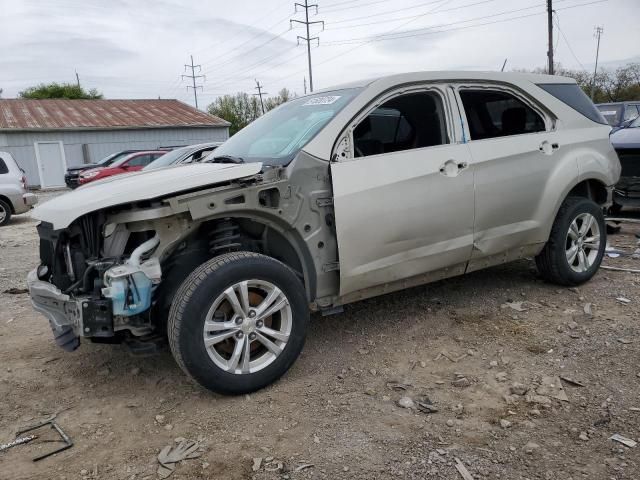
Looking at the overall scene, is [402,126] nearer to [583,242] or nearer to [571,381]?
[571,381]

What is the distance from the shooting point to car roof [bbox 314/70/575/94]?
12.3 ft

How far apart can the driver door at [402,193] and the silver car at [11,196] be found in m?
10.8

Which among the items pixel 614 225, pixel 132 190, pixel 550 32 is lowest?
pixel 614 225

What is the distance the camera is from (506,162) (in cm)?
412

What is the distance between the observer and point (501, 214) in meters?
4.12

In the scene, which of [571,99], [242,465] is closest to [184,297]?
[242,465]

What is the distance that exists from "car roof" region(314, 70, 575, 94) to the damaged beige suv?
0.01 meters

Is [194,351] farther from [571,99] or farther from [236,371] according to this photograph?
[571,99]

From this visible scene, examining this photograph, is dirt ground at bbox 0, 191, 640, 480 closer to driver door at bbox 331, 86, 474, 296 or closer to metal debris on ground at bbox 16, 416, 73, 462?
metal debris on ground at bbox 16, 416, 73, 462

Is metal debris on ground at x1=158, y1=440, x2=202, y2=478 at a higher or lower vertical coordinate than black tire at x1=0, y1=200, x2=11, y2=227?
lower

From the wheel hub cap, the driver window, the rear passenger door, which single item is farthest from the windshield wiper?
the wheel hub cap

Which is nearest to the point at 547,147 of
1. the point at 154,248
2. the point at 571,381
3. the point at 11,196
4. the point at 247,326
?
the point at 571,381

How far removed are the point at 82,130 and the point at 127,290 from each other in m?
25.3

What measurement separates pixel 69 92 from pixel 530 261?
58.2m
